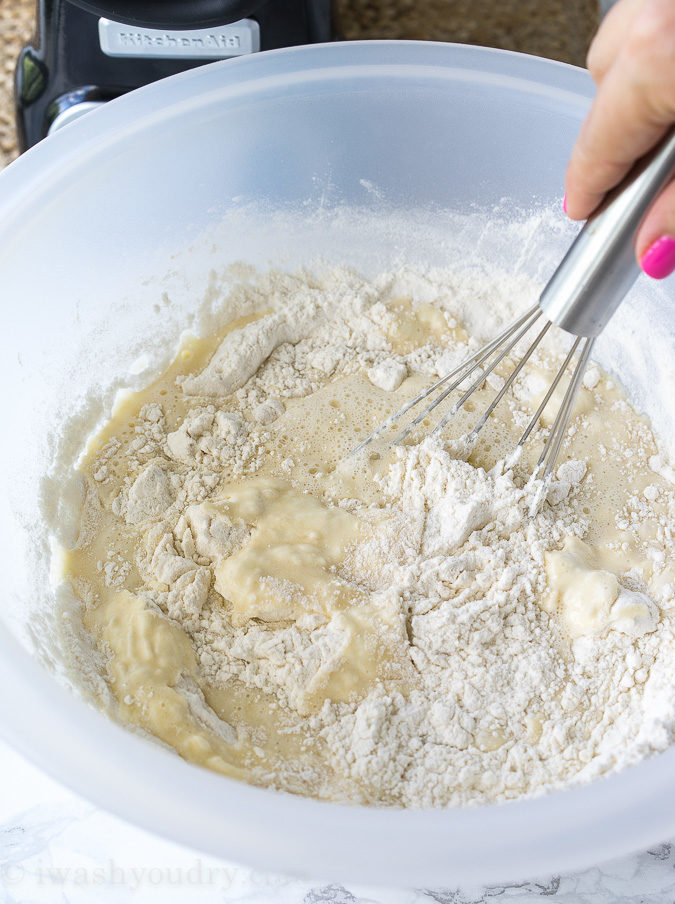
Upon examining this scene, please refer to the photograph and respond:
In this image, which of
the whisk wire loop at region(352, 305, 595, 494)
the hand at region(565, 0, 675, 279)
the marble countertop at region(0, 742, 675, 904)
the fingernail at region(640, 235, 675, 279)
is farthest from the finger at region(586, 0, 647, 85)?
the marble countertop at region(0, 742, 675, 904)

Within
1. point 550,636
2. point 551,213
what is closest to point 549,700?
point 550,636

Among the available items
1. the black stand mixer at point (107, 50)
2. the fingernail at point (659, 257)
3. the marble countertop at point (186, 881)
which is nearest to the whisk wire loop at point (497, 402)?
the fingernail at point (659, 257)

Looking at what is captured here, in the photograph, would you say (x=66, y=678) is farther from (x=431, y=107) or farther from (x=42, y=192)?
(x=431, y=107)

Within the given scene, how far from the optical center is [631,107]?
48 centimetres

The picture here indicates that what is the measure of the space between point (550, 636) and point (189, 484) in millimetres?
392

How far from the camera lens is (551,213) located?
954 mm

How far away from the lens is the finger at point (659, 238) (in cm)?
54

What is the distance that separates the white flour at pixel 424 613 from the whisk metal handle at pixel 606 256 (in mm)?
221

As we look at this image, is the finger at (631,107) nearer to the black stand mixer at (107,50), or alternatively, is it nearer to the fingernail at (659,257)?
the fingernail at (659,257)

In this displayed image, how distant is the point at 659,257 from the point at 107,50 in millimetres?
648

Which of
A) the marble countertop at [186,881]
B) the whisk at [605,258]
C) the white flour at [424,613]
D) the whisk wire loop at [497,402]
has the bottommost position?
the marble countertop at [186,881]

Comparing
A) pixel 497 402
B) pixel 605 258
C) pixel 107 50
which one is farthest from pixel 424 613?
pixel 107 50

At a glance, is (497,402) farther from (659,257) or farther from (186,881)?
(186,881)

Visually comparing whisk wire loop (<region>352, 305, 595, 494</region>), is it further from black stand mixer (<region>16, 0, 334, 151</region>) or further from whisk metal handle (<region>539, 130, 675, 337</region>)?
black stand mixer (<region>16, 0, 334, 151</region>)
